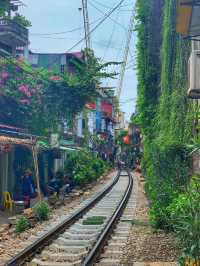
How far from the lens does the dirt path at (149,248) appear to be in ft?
33.8

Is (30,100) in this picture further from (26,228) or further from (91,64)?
(26,228)

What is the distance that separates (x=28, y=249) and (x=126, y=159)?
2953 inches

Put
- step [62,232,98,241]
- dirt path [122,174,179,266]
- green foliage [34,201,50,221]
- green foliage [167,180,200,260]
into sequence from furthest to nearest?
green foliage [34,201,50,221]
step [62,232,98,241]
dirt path [122,174,179,266]
green foliage [167,180,200,260]

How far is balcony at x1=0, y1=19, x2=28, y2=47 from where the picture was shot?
96.3 ft

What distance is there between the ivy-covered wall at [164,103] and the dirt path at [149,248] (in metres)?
0.45

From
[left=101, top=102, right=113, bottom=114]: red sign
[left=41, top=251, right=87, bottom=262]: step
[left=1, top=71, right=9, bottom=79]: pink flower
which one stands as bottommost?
[left=41, top=251, right=87, bottom=262]: step

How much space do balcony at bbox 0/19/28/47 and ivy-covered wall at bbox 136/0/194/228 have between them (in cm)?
810

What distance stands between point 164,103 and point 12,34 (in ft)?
46.2

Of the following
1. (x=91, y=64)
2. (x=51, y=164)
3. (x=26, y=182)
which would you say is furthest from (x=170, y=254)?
(x=51, y=164)

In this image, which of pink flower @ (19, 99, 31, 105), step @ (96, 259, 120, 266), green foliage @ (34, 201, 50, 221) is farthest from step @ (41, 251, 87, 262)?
pink flower @ (19, 99, 31, 105)

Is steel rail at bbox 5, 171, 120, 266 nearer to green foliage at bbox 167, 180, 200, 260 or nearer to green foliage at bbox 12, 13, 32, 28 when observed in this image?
green foliage at bbox 167, 180, 200, 260

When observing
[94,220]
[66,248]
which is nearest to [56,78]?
[94,220]

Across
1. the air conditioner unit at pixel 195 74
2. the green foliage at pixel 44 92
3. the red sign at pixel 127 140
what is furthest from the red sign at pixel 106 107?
the air conditioner unit at pixel 195 74

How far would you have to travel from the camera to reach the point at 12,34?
30094 mm
